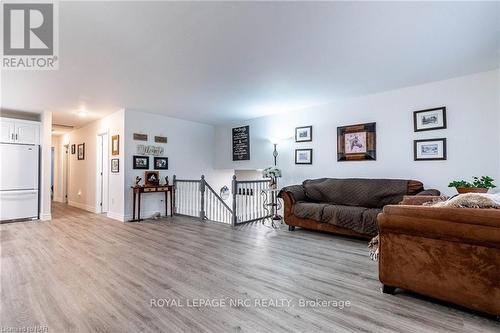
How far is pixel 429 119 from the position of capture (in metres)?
3.68

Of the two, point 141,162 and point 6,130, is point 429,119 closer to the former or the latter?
point 141,162

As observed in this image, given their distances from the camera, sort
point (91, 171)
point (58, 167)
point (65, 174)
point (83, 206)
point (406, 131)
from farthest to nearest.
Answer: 1. point (58, 167)
2. point (65, 174)
3. point (83, 206)
4. point (91, 171)
5. point (406, 131)

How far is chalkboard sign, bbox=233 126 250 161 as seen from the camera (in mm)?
6164

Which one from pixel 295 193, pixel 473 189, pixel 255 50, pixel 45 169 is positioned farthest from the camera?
pixel 45 169

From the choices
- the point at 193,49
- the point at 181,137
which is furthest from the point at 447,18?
A: the point at 181,137

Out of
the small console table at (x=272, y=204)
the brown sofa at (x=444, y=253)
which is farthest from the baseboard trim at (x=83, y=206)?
the brown sofa at (x=444, y=253)

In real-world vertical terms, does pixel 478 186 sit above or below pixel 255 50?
below

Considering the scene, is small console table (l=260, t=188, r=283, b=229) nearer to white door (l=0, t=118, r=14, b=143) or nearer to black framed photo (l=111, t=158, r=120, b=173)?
black framed photo (l=111, t=158, r=120, b=173)

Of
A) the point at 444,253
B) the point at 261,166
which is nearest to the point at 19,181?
the point at 261,166

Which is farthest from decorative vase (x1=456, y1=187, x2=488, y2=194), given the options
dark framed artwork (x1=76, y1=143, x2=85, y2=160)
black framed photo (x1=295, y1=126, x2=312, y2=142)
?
dark framed artwork (x1=76, y1=143, x2=85, y2=160)

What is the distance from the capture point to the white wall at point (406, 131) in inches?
129

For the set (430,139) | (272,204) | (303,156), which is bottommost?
(272,204)

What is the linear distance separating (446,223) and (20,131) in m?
7.04

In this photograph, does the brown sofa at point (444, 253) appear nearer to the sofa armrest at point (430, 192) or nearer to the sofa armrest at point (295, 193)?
the sofa armrest at point (430, 192)
